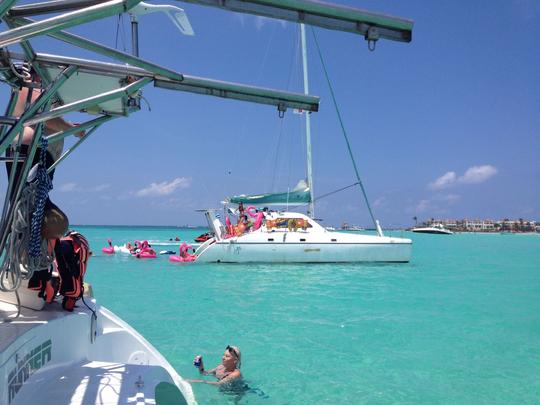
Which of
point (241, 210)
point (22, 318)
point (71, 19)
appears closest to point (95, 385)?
point (22, 318)

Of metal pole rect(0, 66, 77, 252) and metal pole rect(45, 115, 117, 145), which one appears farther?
metal pole rect(45, 115, 117, 145)

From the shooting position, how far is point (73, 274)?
123 inches

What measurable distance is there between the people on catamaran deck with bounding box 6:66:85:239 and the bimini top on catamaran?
0.05 meters

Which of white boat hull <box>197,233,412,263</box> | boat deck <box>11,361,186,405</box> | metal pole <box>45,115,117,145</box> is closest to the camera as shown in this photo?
boat deck <box>11,361,186,405</box>

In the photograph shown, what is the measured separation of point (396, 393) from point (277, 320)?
3997mm

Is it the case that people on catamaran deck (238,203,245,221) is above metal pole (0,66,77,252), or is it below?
above

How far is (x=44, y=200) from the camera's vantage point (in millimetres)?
2654

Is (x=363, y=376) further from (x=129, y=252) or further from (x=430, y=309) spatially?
(x=129, y=252)

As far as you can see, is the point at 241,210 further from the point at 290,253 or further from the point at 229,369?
the point at 229,369

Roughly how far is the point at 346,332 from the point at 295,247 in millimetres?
11567

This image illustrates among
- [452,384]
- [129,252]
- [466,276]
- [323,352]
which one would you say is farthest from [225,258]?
[452,384]

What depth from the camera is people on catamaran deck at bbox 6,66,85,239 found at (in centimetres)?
274

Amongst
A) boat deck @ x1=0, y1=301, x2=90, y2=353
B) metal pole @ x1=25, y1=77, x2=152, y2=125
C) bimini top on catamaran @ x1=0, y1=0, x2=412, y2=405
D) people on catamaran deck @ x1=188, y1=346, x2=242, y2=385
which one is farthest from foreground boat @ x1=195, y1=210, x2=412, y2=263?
metal pole @ x1=25, y1=77, x2=152, y2=125

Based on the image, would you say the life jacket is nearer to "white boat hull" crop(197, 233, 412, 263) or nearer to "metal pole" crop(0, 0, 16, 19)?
"metal pole" crop(0, 0, 16, 19)
